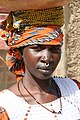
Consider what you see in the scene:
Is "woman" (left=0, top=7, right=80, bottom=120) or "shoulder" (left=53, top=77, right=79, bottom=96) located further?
"shoulder" (left=53, top=77, right=79, bottom=96)

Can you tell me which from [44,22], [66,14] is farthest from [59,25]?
[66,14]

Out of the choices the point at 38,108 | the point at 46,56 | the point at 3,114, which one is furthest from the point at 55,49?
the point at 3,114

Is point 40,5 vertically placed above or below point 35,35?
above

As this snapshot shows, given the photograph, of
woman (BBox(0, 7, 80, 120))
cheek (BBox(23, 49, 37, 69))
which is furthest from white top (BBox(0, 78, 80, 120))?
cheek (BBox(23, 49, 37, 69))

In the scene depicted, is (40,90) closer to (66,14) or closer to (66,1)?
(66,1)

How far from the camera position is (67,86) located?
3.13 meters

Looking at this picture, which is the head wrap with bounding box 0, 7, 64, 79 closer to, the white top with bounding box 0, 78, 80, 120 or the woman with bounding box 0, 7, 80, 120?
the woman with bounding box 0, 7, 80, 120

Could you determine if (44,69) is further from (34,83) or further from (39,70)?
(34,83)

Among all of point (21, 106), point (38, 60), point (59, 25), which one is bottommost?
point (21, 106)

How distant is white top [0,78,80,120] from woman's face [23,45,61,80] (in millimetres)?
209

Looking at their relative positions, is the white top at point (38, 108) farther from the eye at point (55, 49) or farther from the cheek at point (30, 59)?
the eye at point (55, 49)

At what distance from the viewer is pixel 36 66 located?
2.83m

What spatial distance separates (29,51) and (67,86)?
0.44 metres

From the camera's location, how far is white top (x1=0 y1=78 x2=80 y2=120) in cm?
287
